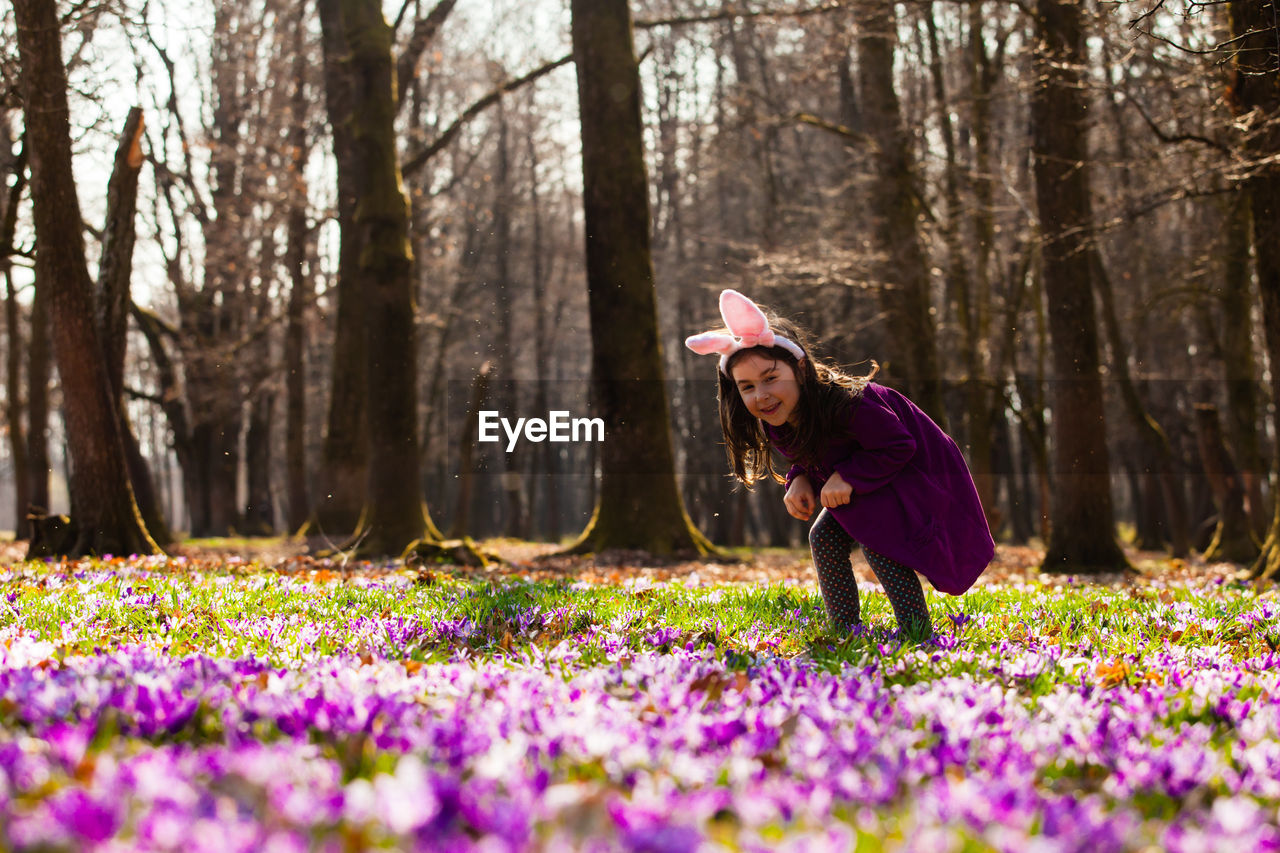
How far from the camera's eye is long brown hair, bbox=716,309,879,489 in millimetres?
4480

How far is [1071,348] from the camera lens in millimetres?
12383

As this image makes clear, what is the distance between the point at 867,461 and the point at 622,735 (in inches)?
90.6

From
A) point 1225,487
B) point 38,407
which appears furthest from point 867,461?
point 38,407

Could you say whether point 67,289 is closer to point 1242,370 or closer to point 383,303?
point 383,303

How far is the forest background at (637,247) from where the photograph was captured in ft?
38.7

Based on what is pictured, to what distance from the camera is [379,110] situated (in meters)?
13.1

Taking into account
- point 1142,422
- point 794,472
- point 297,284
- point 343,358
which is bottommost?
point 794,472

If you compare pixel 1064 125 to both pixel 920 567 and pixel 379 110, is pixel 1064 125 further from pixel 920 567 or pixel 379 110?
pixel 920 567

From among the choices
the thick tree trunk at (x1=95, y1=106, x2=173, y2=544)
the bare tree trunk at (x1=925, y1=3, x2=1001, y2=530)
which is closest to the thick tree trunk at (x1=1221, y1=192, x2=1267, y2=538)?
the bare tree trunk at (x1=925, y1=3, x2=1001, y2=530)

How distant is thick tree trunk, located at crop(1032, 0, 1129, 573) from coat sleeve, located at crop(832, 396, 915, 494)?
8.61m

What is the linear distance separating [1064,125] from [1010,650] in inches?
417

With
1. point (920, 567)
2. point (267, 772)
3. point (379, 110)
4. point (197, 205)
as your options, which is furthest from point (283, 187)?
point (267, 772)

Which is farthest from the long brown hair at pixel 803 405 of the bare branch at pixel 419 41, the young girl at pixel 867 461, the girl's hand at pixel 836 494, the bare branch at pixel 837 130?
the bare branch at pixel 837 130

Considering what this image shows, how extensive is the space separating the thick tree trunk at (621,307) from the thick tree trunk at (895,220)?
5194 millimetres
